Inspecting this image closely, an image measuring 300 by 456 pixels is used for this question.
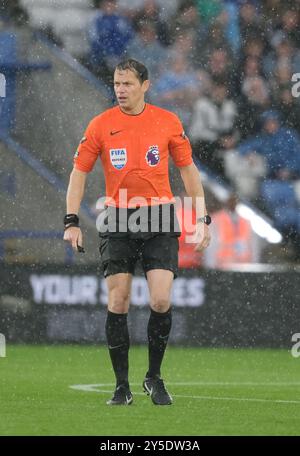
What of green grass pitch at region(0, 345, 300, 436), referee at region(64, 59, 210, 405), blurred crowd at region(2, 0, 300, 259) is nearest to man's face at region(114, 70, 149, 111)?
referee at region(64, 59, 210, 405)

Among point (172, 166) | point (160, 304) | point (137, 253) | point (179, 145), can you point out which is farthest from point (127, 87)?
point (172, 166)

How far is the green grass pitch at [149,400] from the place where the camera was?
21.1 feet

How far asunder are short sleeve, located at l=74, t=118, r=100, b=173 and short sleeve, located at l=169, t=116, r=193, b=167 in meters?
0.44

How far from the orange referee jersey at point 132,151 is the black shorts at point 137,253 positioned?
0.22m

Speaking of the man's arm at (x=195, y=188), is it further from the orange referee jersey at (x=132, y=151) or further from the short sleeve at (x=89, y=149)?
the short sleeve at (x=89, y=149)

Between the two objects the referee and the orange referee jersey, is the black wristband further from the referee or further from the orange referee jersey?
the orange referee jersey

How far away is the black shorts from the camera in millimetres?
7574

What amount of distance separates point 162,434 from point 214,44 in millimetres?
9741

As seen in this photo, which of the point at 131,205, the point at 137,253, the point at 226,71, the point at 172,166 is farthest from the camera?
the point at 226,71

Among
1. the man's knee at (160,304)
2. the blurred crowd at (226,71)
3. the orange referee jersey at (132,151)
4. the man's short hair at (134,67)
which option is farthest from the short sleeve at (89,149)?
the blurred crowd at (226,71)

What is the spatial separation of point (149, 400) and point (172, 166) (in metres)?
6.68

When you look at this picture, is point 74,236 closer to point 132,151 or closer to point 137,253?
point 137,253

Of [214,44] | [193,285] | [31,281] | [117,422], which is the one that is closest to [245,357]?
[193,285]

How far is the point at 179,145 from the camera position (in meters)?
7.72
